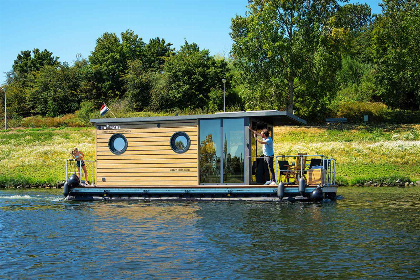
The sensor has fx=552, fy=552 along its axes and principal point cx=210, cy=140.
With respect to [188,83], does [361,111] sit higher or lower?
lower

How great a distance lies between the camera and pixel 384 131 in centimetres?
4316

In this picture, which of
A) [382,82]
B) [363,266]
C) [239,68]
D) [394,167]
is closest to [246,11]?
[239,68]

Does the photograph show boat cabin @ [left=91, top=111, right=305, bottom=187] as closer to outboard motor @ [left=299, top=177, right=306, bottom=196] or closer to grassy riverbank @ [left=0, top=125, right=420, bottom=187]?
outboard motor @ [left=299, top=177, right=306, bottom=196]

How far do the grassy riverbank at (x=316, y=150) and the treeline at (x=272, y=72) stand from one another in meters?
4.32

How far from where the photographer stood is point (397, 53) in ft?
159

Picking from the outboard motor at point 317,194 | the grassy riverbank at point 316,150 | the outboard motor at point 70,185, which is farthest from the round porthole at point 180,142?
the grassy riverbank at point 316,150

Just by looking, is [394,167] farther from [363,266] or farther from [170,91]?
[170,91]

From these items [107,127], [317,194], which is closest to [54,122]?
[107,127]

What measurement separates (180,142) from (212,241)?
27.8ft

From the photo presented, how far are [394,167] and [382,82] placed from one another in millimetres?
19508

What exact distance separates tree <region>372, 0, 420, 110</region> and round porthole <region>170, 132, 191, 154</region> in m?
32.9

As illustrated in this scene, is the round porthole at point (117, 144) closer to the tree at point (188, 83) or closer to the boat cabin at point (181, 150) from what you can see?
the boat cabin at point (181, 150)

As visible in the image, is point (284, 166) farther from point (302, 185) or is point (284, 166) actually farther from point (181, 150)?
point (181, 150)

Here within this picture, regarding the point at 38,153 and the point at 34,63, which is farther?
the point at 34,63
